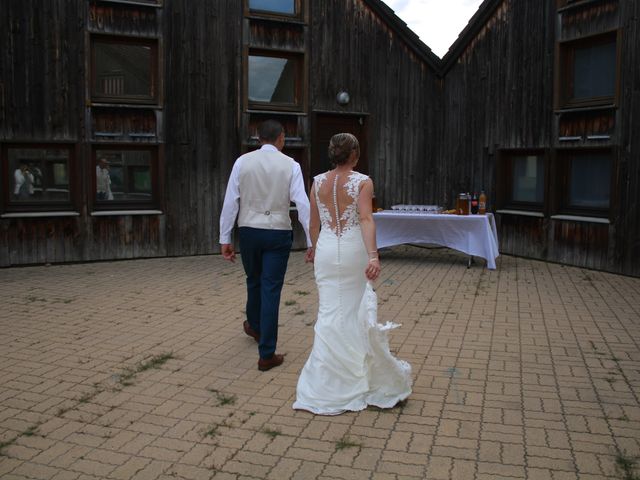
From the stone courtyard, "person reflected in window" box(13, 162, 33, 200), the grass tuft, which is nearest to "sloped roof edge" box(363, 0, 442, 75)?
the stone courtyard

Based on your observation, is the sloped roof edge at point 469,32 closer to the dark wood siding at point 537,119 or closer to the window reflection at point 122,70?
the dark wood siding at point 537,119

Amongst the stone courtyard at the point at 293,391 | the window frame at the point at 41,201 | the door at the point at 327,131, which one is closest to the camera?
the stone courtyard at the point at 293,391

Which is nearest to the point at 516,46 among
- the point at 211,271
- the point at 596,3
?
the point at 596,3

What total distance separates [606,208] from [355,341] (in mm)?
7777

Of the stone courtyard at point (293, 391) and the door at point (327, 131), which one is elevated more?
the door at point (327, 131)

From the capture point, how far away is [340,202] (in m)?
4.66

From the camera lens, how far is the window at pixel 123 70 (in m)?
11.5

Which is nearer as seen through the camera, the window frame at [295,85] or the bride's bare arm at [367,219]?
the bride's bare arm at [367,219]

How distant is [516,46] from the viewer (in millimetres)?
12312

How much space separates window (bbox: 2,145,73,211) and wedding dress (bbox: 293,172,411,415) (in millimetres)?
7988

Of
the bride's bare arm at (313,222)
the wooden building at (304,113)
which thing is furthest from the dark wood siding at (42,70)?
the bride's bare arm at (313,222)

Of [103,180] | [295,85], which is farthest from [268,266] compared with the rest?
[295,85]

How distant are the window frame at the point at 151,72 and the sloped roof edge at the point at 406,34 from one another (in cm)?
433

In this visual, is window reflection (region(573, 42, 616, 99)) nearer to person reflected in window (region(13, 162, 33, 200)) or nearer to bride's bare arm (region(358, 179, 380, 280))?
bride's bare arm (region(358, 179, 380, 280))
